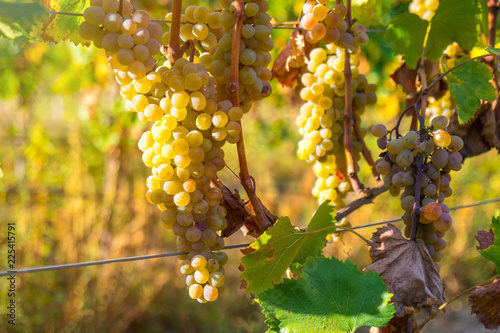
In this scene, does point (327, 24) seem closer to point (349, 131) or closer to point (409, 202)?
point (349, 131)

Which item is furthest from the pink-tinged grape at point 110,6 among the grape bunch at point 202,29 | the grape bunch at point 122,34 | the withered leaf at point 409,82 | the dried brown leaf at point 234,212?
the withered leaf at point 409,82

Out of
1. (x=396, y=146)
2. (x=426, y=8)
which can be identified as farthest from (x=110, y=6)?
(x=426, y=8)

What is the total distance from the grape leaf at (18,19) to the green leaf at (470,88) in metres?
0.64

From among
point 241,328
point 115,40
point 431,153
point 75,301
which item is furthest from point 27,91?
point 431,153

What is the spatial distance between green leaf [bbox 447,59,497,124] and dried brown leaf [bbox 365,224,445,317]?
261 mm

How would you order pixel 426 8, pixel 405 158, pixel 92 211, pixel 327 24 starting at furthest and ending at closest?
1. pixel 92 211
2. pixel 426 8
3. pixel 327 24
4. pixel 405 158

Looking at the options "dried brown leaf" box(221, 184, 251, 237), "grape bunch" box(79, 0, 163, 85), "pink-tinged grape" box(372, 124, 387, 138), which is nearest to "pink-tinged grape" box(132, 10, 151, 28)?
"grape bunch" box(79, 0, 163, 85)

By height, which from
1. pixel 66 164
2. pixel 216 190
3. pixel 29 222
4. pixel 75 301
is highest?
pixel 216 190

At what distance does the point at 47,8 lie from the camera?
0.64 m

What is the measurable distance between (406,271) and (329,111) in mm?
370

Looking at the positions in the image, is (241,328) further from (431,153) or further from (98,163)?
(431,153)

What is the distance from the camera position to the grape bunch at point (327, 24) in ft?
2.23

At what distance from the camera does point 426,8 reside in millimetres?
923

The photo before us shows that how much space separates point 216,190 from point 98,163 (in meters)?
2.29
